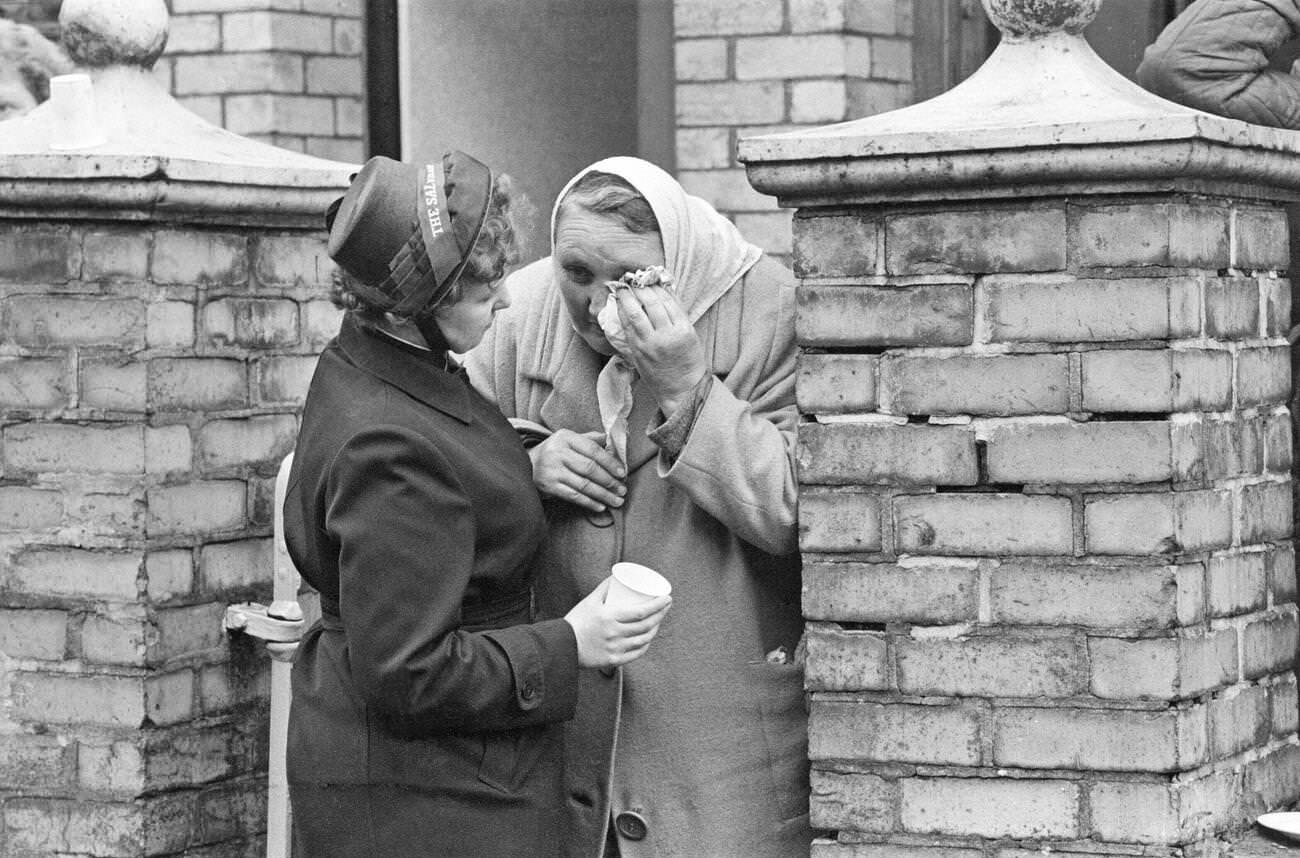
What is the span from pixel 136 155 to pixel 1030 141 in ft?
4.83

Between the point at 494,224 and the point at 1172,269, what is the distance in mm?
852

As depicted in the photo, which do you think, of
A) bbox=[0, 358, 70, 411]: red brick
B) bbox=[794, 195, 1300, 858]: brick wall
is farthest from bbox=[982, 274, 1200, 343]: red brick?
bbox=[0, 358, 70, 411]: red brick

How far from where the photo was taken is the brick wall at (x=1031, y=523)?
2.53 m

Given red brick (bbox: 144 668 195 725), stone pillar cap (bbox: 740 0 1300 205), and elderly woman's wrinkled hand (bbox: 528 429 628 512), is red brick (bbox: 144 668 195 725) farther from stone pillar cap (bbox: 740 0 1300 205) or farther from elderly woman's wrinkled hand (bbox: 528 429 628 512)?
stone pillar cap (bbox: 740 0 1300 205)

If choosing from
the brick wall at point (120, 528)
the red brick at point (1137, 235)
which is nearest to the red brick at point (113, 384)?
the brick wall at point (120, 528)

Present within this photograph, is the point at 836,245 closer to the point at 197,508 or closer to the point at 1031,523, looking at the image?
the point at 1031,523

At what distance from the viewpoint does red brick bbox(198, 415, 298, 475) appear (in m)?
3.40

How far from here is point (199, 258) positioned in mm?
3377

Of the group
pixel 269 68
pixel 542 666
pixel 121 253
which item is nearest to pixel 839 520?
pixel 542 666

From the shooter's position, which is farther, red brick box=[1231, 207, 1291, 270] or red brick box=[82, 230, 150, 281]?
red brick box=[82, 230, 150, 281]

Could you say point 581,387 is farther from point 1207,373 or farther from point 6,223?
point 6,223

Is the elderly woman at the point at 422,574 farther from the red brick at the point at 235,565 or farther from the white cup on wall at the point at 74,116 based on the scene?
the white cup on wall at the point at 74,116

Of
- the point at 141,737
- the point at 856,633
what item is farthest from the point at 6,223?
the point at 856,633

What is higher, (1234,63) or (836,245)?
(1234,63)
